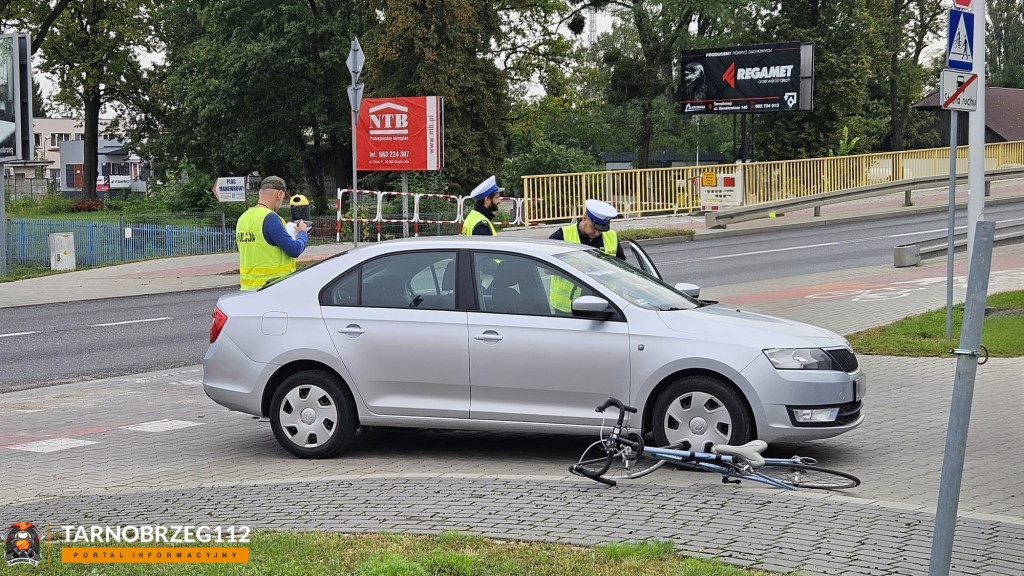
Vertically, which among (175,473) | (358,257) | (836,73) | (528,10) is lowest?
(175,473)

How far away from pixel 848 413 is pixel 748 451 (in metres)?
1.12

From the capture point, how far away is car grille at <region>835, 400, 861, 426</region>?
7652 mm

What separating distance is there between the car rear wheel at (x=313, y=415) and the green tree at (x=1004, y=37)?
284ft

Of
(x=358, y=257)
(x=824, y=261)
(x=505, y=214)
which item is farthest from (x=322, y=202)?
(x=358, y=257)

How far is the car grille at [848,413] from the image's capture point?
7.65 metres

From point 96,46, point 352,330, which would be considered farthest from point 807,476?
point 96,46

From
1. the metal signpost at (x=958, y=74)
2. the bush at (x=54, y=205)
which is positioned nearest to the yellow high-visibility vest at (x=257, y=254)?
the metal signpost at (x=958, y=74)

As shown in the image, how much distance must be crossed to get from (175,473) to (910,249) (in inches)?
Answer: 607

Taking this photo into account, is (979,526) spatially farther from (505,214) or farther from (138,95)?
(138,95)

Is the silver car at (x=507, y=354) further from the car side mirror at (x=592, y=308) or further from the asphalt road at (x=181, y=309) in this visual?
the asphalt road at (x=181, y=309)

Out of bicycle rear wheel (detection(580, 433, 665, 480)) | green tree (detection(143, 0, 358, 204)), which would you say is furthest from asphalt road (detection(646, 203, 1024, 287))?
green tree (detection(143, 0, 358, 204))

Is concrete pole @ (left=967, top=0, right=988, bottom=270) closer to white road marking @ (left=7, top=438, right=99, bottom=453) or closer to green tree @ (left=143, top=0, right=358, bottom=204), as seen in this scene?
white road marking @ (left=7, top=438, right=99, bottom=453)

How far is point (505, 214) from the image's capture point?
34.6 meters

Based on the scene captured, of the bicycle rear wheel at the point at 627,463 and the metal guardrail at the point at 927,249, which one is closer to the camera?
the bicycle rear wheel at the point at 627,463
